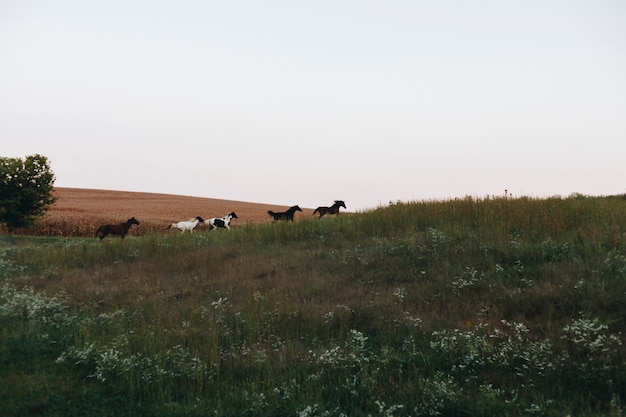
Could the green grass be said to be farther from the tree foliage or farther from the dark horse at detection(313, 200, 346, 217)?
the tree foliage

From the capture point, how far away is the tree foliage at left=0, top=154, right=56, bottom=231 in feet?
126

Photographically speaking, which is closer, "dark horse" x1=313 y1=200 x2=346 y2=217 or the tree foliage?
"dark horse" x1=313 y1=200 x2=346 y2=217

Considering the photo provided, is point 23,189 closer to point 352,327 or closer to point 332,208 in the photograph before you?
point 332,208

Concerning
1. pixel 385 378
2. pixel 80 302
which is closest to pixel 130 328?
pixel 80 302

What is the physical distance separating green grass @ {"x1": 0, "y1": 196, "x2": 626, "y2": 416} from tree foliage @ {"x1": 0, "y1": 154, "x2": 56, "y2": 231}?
2376 cm

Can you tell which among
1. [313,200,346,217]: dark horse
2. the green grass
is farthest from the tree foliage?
[313,200,346,217]: dark horse

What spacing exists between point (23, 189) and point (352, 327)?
3815 cm

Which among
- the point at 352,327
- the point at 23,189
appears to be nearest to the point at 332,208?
the point at 352,327

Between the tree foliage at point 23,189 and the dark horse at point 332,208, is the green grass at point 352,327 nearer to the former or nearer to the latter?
the dark horse at point 332,208

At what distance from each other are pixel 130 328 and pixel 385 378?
6.44 meters

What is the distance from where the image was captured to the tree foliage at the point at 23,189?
38.4 m

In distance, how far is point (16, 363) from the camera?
9.72 m

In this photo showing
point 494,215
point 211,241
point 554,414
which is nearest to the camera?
point 554,414

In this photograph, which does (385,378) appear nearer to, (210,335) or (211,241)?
(210,335)
